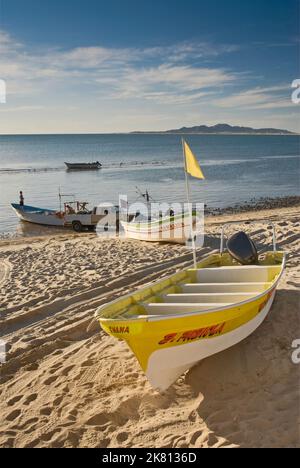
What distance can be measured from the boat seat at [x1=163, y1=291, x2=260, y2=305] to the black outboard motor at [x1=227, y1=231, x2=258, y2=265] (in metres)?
1.86

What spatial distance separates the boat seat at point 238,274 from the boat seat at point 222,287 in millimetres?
616

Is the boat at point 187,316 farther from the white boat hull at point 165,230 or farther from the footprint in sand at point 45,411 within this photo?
the white boat hull at point 165,230

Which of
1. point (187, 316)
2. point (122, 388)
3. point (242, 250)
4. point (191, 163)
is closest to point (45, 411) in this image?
point (122, 388)

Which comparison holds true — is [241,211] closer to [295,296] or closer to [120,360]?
[295,296]

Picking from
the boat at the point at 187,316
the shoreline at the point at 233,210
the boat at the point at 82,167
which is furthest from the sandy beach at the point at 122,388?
the boat at the point at 82,167

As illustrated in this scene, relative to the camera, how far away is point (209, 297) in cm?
720

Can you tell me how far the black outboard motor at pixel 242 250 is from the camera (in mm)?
9008

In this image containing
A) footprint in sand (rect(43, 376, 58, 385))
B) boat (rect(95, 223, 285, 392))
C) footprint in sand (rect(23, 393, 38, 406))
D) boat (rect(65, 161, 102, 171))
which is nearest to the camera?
boat (rect(95, 223, 285, 392))

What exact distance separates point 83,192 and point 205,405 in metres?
36.3

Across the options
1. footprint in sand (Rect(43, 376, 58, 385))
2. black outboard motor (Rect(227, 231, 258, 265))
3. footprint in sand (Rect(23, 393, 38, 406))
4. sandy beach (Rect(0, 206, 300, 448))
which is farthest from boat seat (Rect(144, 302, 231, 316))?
black outboard motor (Rect(227, 231, 258, 265))

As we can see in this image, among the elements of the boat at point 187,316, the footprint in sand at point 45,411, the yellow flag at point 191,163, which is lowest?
the footprint in sand at point 45,411

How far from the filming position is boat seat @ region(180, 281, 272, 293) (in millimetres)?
7628

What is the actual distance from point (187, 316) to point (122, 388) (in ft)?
6.15

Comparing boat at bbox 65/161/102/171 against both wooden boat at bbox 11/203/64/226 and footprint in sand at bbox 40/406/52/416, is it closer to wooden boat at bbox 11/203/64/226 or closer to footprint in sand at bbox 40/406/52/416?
wooden boat at bbox 11/203/64/226
